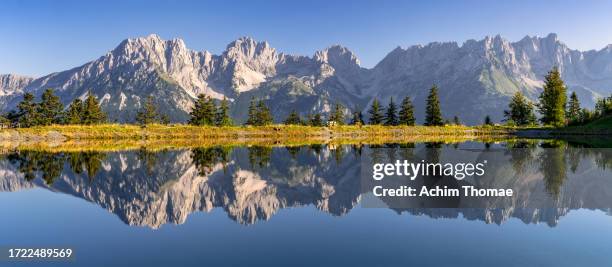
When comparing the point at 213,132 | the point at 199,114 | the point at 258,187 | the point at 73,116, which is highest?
the point at 199,114

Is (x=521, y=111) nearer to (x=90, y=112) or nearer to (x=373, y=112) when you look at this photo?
(x=373, y=112)

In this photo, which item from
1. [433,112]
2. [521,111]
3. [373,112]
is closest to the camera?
[433,112]

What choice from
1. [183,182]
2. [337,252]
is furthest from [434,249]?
[183,182]

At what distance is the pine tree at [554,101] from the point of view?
119m

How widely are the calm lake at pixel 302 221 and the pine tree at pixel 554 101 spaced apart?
330 ft

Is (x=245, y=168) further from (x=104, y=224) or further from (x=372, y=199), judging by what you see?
(x=104, y=224)

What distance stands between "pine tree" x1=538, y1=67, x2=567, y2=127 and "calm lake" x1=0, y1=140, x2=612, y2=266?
330ft

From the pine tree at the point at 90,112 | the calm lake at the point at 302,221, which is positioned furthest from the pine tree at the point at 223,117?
the calm lake at the point at 302,221

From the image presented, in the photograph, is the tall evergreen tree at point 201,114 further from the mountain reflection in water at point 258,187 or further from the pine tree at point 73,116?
the mountain reflection in water at point 258,187

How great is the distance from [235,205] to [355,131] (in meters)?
103

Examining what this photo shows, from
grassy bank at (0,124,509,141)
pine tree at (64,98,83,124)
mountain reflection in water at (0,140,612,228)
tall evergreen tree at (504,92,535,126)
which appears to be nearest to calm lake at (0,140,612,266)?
mountain reflection in water at (0,140,612,228)

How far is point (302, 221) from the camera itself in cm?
1781

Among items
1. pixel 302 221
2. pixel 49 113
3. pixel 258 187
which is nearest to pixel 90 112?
pixel 49 113

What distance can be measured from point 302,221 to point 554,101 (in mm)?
123181
